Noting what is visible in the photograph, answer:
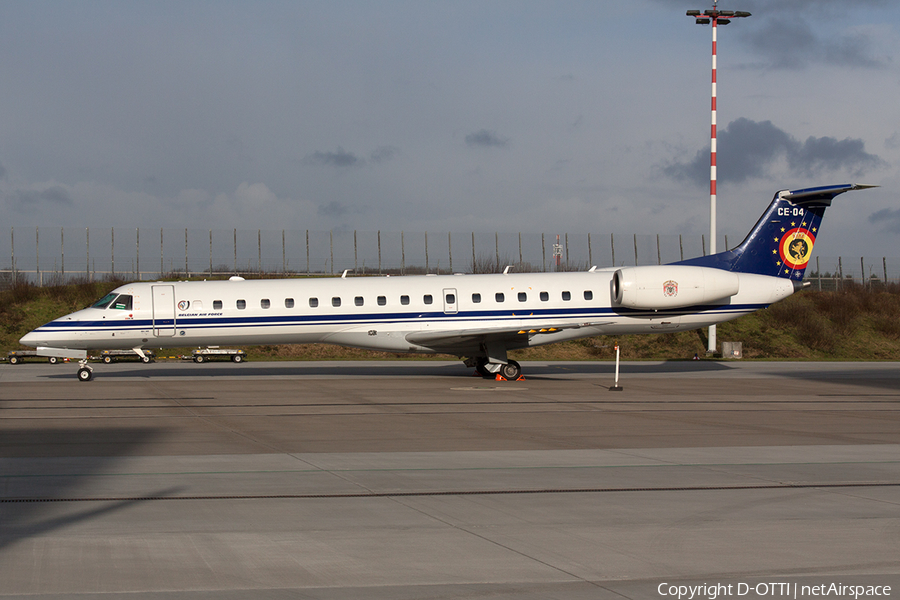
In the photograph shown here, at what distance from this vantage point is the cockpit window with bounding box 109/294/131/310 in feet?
80.2

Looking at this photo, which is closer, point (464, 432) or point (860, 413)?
point (464, 432)

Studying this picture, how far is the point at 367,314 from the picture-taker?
24859 mm

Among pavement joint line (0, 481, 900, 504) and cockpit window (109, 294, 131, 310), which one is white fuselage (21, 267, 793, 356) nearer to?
cockpit window (109, 294, 131, 310)

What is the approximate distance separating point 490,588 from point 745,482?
4.97m

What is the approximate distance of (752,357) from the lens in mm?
43125

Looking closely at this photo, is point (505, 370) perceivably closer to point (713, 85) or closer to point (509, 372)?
point (509, 372)

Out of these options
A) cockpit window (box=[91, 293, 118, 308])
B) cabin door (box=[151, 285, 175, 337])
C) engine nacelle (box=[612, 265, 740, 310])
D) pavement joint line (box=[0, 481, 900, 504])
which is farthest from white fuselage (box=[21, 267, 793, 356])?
pavement joint line (box=[0, 481, 900, 504])

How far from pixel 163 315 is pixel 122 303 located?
1304mm

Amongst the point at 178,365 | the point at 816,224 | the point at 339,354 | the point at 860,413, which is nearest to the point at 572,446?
the point at 860,413

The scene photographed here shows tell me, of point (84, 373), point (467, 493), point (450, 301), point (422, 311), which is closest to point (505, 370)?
point (450, 301)

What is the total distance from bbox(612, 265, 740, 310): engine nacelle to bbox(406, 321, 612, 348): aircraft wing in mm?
1695

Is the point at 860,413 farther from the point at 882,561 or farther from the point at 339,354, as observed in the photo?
the point at 339,354

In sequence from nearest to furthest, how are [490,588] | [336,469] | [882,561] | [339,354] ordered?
[490,588]
[882,561]
[336,469]
[339,354]

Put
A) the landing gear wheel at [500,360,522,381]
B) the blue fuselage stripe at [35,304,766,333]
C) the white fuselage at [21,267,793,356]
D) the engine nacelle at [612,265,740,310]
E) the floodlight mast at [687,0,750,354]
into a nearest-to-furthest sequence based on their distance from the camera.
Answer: the blue fuselage stripe at [35,304,766,333] → the white fuselage at [21,267,793,356] → the landing gear wheel at [500,360,522,381] → the engine nacelle at [612,265,740,310] → the floodlight mast at [687,0,750,354]
